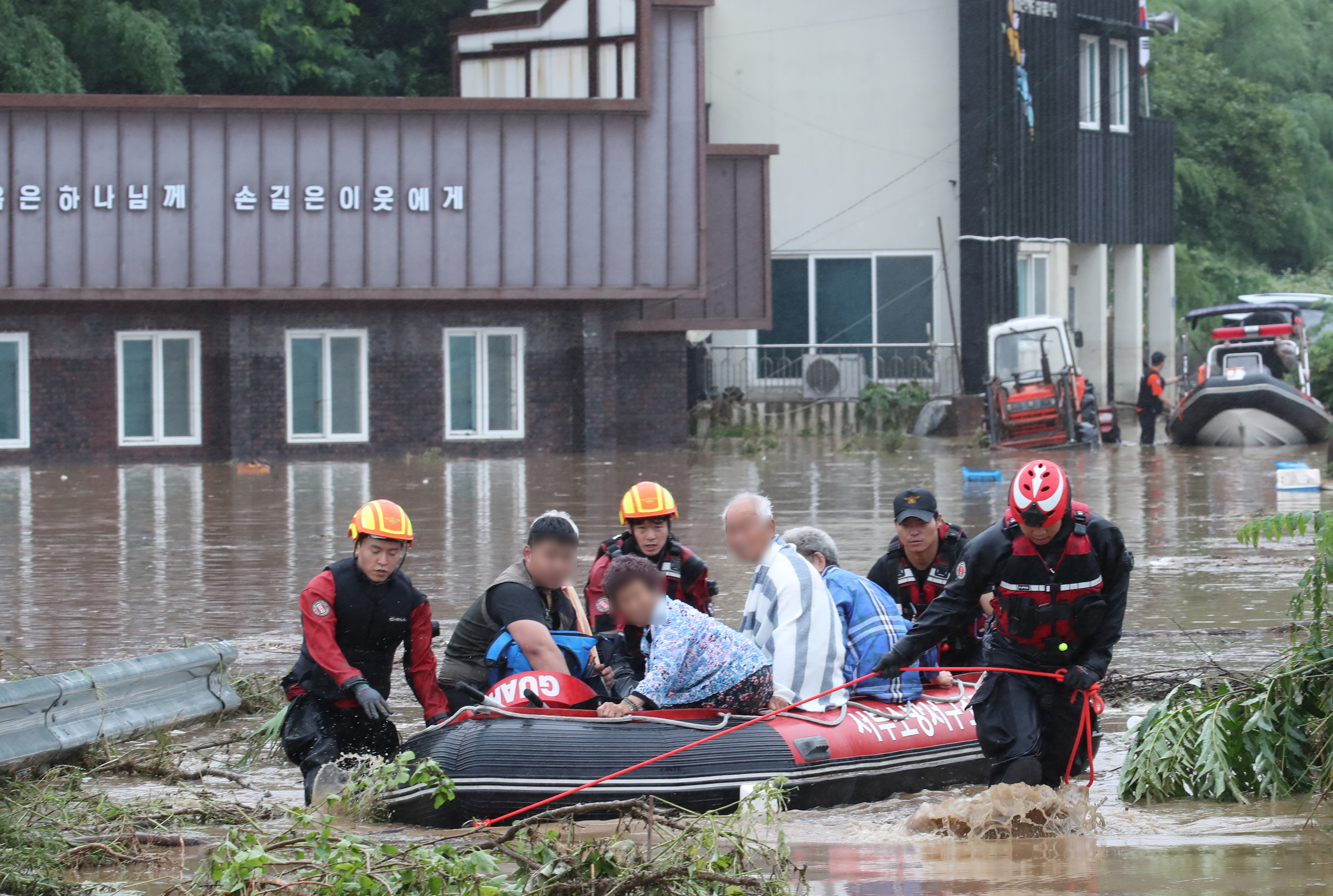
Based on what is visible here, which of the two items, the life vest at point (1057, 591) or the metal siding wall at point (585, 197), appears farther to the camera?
the metal siding wall at point (585, 197)

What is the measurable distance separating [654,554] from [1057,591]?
278 cm

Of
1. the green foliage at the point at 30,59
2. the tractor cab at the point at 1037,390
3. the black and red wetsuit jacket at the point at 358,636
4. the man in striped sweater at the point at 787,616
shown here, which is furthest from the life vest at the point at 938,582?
the green foliage at the point at 30,59

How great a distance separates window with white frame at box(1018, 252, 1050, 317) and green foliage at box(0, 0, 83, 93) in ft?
60.6

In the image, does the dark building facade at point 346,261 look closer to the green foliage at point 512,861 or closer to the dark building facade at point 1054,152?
the dark building facade at point 1054,152

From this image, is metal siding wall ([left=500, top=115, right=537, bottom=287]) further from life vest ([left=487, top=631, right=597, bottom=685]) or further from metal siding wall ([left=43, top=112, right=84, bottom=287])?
life vest ([left=487, top=631, right=597, bottom=685])

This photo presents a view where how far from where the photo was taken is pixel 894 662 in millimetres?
6566

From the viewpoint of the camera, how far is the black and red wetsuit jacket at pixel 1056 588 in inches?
246

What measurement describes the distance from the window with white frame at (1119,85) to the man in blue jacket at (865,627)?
27.9 metres

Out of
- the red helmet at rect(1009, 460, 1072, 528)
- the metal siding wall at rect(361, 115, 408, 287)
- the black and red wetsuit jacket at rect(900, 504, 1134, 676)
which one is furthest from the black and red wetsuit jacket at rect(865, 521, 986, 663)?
the metal siding wall at rect(361, 115, 408, 287)

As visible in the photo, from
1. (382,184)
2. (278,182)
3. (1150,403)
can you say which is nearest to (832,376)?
(1150,403)

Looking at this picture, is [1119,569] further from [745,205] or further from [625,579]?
[745,205]

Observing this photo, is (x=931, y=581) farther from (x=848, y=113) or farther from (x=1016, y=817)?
(x=848, y=113)

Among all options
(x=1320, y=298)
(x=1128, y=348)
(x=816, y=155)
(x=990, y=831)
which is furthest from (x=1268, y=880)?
(x=1320, y=298)

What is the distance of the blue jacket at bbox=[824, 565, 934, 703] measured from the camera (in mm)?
7445
